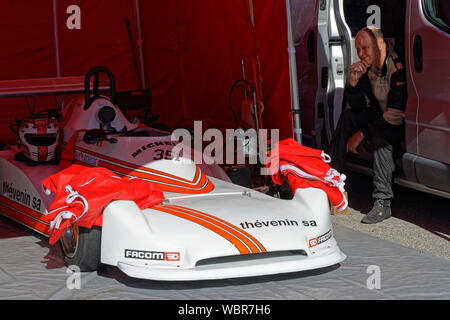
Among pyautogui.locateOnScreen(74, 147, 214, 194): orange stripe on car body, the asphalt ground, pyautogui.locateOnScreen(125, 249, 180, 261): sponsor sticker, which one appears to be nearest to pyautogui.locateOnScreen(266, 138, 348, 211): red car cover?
pyautogui.locateOnScreen(74, 147, 214, 194): orange stripe on car body

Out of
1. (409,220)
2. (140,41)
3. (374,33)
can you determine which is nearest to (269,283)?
(409,220)

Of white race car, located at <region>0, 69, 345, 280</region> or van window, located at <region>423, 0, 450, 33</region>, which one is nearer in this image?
white race car, located at <region>0, 69, 345, 280</region>

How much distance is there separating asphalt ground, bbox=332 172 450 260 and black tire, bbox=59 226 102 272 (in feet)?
8.08

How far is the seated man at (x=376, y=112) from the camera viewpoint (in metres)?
6.36

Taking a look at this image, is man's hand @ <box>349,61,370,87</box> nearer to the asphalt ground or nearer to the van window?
the van window

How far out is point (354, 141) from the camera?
6918mm

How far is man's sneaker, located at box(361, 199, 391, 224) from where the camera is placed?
640 cm

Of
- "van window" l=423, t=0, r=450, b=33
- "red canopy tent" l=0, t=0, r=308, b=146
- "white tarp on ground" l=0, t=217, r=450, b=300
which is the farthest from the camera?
"red canopy tent" l=0, t=0, r=308, b=146

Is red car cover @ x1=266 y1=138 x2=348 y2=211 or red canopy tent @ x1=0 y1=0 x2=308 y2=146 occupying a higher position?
red canopy tent @ x1=0 y1=0 x2=308 y2=146

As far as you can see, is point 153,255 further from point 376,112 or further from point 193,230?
point 376,112

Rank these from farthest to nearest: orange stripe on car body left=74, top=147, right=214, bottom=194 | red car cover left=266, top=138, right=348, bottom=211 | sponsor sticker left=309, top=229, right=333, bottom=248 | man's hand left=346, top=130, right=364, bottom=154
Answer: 1. man's hand left=346, top=130, right=364, bottom=154
2. orange stripe on car body left=74, top=147, right=214, bottom=194
3. red car cover left=266, top=138, right=348, bottom=211
4. sponsor sticker left=309, top=229, right=333, bottom=248

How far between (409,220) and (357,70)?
1475mm

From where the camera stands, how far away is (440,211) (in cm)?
677
